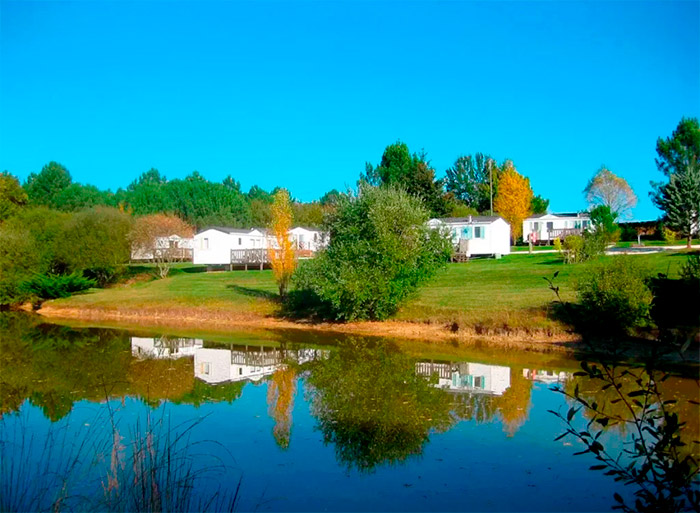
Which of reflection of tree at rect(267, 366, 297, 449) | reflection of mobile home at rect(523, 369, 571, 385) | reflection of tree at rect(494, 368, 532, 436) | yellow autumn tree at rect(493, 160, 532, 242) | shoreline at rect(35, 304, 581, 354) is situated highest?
yellow autumn tree at rect(493, 160, 532, 242)

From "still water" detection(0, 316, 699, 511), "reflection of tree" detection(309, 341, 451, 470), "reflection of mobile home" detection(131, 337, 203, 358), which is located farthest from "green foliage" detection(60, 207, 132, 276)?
"reflection of tree" detection(309, 341, 451, 470)

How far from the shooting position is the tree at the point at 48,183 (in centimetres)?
8419

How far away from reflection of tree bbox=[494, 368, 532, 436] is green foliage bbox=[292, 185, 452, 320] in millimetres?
8550

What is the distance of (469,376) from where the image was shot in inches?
597

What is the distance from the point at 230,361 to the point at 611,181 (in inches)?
1867

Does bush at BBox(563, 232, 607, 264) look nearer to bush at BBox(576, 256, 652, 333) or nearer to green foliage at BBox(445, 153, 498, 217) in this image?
bush at BBox(576, 256, 652, 333)

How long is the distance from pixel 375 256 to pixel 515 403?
11.8m

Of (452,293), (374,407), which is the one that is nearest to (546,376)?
(374,407)

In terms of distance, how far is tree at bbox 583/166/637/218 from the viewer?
55.7m

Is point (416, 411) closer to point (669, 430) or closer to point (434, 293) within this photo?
point (669, 430)

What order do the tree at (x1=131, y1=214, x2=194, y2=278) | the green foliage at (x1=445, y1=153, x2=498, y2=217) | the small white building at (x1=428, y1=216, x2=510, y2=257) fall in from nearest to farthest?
the small white building at (x1=428, y1=216, x2=510, y2=257) → the tree at (x1=131, y1=214, x2=194, y2=278) → the green foliage at (x1=445, y1=153, x2=498, y2=217)

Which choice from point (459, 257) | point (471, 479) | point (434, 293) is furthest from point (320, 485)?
point (459, 257)

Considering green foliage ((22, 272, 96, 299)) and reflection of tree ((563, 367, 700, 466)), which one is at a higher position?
green foliage ((22, 272, 96, 299))

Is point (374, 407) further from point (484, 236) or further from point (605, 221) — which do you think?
point (484, 236)
